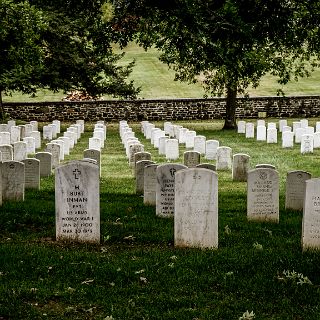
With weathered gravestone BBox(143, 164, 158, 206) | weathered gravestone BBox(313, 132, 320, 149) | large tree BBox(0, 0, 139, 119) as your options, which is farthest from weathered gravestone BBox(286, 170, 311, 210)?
large tree BBox(0, 0, 139, 119)

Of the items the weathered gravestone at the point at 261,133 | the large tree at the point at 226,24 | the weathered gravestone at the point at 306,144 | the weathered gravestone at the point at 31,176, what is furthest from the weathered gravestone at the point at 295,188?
the weathered gravestone at the point at 261,133

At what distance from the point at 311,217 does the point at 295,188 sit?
2.77 metres

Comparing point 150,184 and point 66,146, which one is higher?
point 150,184

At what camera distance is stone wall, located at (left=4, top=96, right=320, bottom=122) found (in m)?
39.2

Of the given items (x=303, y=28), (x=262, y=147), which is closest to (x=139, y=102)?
(x=262, y=147)

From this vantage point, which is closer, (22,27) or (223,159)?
(223,159)

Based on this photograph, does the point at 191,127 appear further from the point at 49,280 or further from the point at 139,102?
the point at 49,280

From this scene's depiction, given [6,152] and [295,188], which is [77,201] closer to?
Answer: [295,188]

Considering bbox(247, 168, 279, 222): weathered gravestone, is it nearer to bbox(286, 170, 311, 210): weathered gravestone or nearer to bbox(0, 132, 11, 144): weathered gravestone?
bbox(286, 170, 311, 210): weathered gravestone

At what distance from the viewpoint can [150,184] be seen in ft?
39.3

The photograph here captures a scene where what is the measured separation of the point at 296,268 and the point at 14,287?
3.39 m

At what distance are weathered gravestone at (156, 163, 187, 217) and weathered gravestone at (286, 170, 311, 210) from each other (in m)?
2.12

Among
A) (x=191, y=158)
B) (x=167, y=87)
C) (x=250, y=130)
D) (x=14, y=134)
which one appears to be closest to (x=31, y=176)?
(x=191, y=158)

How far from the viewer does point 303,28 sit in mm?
15062
